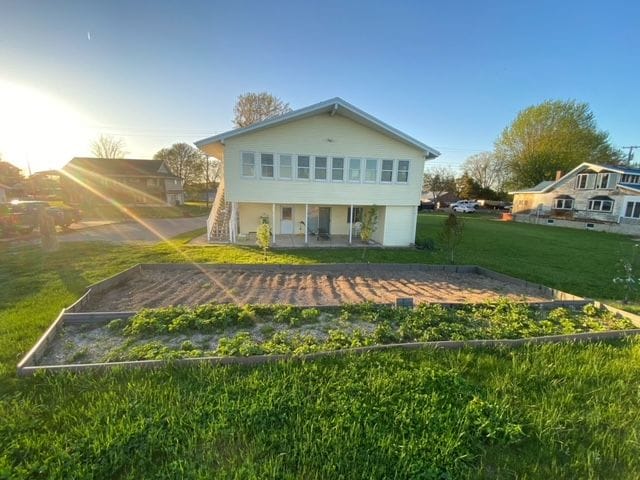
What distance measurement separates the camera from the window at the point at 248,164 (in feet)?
44.2

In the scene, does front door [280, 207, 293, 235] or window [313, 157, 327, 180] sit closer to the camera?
window [313, 157, 327, 180]

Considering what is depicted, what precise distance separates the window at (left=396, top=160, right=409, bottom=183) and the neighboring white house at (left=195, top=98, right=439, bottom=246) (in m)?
0.05

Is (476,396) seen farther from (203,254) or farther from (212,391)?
(203,254)

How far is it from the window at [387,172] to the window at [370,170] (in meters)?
0.38

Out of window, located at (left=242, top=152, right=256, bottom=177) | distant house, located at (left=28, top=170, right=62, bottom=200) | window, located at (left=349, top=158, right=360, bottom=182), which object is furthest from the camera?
distant house, located at (left=28, top=170, right=62, bottom=200)

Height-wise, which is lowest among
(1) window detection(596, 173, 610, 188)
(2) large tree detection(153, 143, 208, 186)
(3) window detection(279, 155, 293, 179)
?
(3) window detection(279, 155, 293, 179)

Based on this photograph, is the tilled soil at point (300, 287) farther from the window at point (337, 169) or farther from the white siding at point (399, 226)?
the window at point (337, 169)

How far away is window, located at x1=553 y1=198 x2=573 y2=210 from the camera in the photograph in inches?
1224

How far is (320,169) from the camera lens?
14.2 m

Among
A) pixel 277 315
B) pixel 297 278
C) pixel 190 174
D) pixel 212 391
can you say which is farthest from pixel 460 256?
pixel 190 174

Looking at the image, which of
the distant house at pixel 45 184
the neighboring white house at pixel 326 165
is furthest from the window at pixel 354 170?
the distant house at pixel 45 184

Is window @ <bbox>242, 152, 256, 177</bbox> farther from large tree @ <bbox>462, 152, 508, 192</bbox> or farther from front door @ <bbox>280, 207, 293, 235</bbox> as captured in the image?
large tree @ <bbox>462, 152, 508, 192</bbox>

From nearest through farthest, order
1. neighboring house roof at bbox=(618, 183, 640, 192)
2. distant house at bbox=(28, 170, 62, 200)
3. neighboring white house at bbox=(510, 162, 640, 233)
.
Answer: neighboring house roof at bbox=(618, 183, 640, 192) < neighboring white house at bbox=(510, 162, 640, 233) < distant house at bbox=(28, 170, 62, 200)

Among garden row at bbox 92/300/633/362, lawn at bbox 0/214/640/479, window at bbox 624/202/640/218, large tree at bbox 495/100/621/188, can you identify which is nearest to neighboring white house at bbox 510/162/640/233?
window at bbox 624/202/640/218
